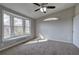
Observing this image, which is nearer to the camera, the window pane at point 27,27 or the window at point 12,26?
the window at point 12,26

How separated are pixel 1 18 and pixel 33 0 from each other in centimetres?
290

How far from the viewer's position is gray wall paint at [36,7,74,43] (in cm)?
671

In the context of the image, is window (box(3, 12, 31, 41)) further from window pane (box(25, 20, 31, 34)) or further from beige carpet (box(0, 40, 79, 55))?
beige carpet (box(0, 40, 79, 55))

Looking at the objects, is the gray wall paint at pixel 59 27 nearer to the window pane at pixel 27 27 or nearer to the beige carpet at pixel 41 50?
the window pane at pixel 27 27

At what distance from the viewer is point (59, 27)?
24.0 ft

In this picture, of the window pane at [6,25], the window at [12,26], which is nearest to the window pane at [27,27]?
the window at [12,26]

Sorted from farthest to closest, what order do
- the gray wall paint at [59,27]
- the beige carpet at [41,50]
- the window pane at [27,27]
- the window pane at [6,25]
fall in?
the window pane at [27,27] → the gray wall paint at [59,27] → the window pane at [6,25] → the beige carpet at [41,50]

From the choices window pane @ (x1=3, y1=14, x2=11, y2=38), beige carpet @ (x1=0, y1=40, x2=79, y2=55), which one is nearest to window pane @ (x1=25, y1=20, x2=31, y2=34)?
window pane @ (x1=3, y1=14, x2=11, y2=38)

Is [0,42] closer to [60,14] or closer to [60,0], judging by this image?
[60,0]

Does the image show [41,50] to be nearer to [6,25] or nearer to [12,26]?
[6,25]

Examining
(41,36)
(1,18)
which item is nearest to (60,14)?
(41,36)

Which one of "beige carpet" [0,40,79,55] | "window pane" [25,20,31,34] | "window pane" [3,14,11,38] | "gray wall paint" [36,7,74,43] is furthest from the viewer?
"window pane" [25,20,31,34]

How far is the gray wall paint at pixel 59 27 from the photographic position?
671cm

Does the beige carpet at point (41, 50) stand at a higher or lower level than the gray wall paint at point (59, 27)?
lower
